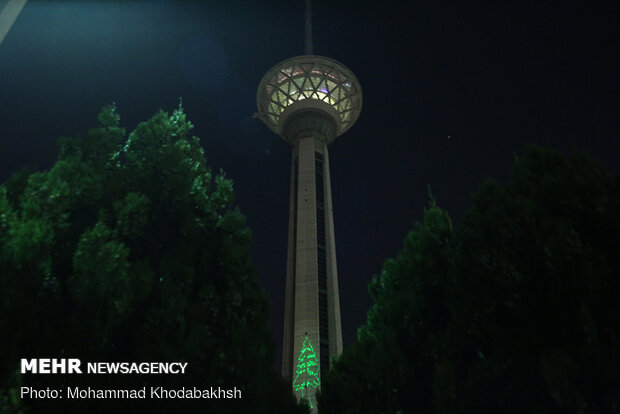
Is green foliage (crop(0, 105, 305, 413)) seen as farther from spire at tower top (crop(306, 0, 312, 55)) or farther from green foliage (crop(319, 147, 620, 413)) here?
spire at tower top (crop(306, 0, 312, 55))

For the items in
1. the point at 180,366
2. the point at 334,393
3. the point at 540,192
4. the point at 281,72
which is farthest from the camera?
the point at 281,72

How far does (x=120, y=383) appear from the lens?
919 cm

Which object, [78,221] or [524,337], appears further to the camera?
[78,221]

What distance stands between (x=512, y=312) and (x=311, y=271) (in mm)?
27523

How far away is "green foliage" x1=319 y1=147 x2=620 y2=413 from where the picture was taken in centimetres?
895

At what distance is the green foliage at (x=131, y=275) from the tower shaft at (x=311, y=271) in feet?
69.0

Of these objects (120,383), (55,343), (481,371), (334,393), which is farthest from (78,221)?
(481,371)

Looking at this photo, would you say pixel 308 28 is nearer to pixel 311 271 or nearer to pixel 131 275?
pixel 311 271

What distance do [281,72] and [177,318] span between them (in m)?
42.8

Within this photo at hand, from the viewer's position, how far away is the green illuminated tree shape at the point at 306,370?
3138 centimetres

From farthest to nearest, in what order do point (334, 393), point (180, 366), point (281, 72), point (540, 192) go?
point (281, 72) → point (334, 393) → point (540, 192) → point (180, 366)

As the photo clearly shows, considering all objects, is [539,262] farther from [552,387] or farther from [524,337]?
[552,387]

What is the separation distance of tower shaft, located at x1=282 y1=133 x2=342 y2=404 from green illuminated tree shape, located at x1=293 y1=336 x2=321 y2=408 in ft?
0.95

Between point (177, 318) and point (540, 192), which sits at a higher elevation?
point (540, 192)
